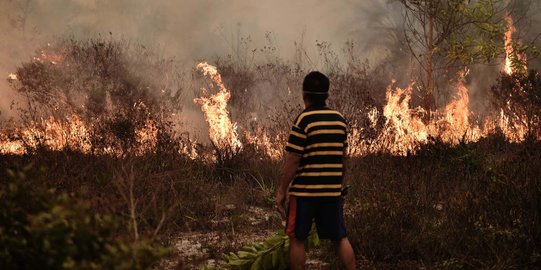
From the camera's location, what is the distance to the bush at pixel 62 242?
101 inches

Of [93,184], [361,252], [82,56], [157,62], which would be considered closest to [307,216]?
[361,252]

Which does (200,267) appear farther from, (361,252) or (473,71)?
(473,71)

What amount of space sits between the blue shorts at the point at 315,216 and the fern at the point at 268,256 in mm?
458

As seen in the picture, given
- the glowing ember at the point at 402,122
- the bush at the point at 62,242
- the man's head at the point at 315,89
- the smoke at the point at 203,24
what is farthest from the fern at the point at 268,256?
the smoke at the point at 203,24

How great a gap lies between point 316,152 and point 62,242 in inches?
72.2

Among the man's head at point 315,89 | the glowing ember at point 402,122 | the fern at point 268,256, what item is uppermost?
the glowing ember at point 402,122

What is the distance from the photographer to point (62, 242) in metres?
2.66

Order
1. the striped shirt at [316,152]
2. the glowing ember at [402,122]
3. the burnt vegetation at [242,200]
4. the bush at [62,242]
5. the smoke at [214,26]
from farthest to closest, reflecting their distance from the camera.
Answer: the smoke at [214,26] → the glowing ember at [402,122] → the striped shirt at [316,152] → the burnt vegetation at [242,200] → the bush at [62,242]

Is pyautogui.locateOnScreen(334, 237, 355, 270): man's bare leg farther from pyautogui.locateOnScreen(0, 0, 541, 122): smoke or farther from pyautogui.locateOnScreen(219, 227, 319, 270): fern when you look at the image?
pyautogui.locateOnScreen(0, 0, 541, 122): smoke

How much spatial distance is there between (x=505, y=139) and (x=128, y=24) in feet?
59.7

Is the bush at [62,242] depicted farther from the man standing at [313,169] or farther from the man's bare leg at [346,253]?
the man's bare leg at [346,253]

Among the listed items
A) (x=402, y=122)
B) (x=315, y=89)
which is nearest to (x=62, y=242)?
(x=315, y=89)

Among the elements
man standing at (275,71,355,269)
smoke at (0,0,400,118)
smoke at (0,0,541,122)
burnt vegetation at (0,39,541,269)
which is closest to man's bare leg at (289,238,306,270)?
man standing at (275,71,355,269)

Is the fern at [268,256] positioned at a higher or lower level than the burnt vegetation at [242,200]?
lower
